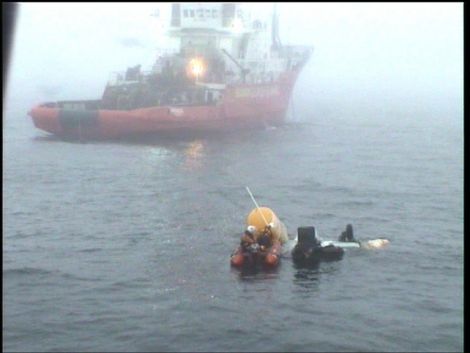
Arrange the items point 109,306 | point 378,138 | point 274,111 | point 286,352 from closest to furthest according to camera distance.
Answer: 1. point 286,352
2. point 109,306
3. point 378,138
4. point 274,111

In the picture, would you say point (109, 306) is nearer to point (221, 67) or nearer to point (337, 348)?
point (337, 348)

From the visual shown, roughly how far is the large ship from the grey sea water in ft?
10.6

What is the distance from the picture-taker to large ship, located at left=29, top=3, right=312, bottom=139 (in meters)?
49.2

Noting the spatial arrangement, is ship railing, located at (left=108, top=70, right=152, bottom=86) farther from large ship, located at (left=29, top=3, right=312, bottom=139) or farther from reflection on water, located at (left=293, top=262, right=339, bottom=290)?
reflection on water, located at (left=293, top=262, right=339, bottom=290)

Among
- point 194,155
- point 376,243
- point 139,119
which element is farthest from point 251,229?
point 139,119

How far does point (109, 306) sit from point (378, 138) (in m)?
44.3

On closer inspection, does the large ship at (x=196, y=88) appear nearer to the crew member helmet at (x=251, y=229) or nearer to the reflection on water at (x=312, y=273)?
the crew member helmet at (x=251, y=229)

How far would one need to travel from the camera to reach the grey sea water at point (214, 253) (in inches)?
628

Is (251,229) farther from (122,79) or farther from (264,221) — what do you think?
(122,79)

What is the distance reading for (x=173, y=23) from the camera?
60.6m

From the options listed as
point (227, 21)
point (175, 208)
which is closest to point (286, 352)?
point (175, 208)

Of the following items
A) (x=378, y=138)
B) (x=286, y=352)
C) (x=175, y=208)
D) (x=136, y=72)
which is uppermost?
(x=136, y=72)

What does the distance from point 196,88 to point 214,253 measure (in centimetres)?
3439

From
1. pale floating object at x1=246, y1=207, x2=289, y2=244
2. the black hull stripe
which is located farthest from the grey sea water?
the black hull stripe
